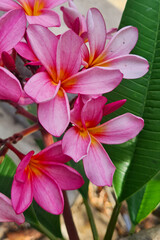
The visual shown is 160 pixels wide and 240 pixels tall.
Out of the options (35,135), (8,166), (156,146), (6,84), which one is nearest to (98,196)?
(35,135)

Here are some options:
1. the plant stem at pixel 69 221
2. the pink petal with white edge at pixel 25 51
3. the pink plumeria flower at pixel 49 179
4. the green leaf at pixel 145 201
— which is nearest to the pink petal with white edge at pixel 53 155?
the pink plumeria flower at pixel 49 179

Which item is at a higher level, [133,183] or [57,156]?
[57,156]

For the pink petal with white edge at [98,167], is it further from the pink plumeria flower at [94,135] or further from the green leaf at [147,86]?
the green leaf at [147,86]

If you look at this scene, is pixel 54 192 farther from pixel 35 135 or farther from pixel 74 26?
pixel 35 135

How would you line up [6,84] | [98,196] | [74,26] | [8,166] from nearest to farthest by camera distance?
[6,84] → [74,26] → [8,166] → [98,196]

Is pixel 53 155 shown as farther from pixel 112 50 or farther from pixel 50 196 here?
pixel 112 50

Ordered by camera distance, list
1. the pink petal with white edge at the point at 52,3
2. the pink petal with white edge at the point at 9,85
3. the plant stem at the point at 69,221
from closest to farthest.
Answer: the pink petal with white edge at the point at 9,85 → the pink petal with white edge at the point at 52,3 → the plant stem at the point at 69,221

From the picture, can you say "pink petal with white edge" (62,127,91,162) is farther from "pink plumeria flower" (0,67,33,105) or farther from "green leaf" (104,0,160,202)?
"green leaf" (104,0,160,202)
